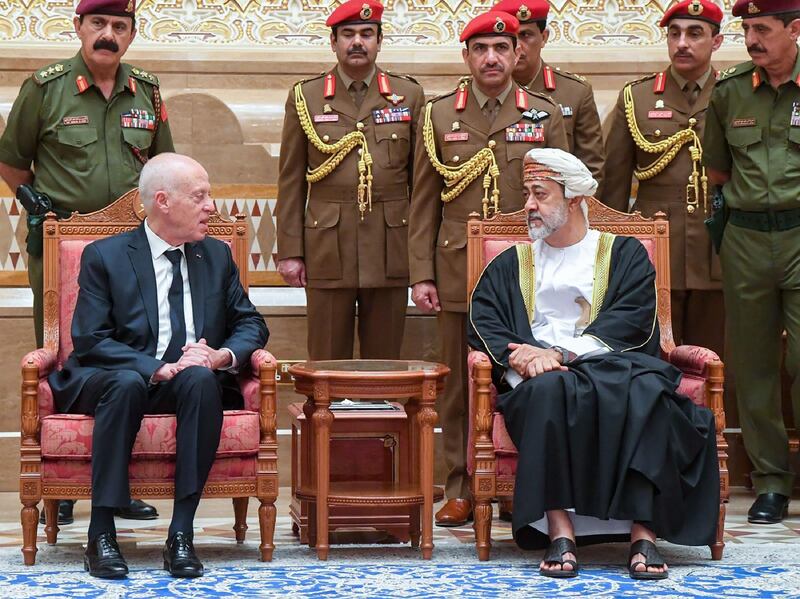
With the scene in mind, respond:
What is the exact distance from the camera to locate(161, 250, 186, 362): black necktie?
564 cm

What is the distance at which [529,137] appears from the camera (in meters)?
6.48

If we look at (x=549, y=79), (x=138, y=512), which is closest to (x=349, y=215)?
(x=549, y=79)

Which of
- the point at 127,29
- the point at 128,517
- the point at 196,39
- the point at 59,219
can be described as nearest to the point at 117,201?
the point at 59,219

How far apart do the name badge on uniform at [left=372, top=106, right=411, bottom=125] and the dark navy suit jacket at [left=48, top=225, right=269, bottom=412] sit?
1303 millimetres

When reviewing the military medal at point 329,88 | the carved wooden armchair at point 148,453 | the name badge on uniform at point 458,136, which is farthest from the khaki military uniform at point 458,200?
the carved wooden armchair at point 148,453

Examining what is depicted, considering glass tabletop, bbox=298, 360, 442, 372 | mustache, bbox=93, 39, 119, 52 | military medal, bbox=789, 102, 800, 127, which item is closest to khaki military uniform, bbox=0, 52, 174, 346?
mustache, bbox=93, 39, 119, 52

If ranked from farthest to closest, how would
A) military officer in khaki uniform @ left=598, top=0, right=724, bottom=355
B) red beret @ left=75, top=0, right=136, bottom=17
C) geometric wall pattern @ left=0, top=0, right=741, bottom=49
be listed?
1. geometric wall pattern @ left=0, top=0, right=741, bottom=49
2. military officer in khaki uniform @ left=598, top=0, right=724, bottom=355
3. red beret @ left=75, top=0, right=136, bottom=17

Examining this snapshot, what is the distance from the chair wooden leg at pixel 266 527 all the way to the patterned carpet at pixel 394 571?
5cm

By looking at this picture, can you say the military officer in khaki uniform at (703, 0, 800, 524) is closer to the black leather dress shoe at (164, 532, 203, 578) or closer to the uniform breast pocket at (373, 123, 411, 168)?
the uniform breast pocket at (373, 123, 411, 168)

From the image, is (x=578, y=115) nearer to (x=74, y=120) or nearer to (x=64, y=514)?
(x=74, y=120)

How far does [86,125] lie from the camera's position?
21.2 feet

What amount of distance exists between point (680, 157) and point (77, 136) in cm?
261

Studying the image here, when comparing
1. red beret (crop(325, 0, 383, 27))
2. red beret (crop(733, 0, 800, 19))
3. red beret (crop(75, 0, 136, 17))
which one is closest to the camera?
red beret (crop(733, 0, 800, 19))

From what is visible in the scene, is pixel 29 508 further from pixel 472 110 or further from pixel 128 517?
pixel 472 110
